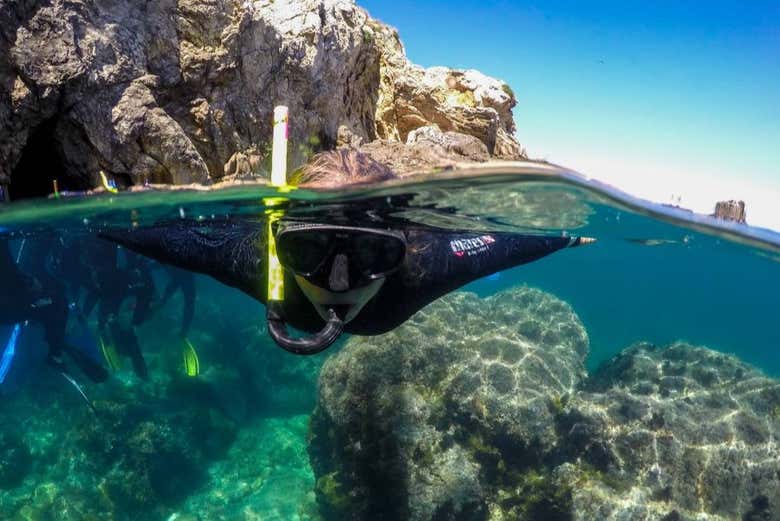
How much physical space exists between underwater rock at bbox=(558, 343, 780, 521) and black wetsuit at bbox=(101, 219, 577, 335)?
5.19 meters

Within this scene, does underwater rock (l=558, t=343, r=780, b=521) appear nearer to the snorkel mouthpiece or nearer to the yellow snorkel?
the snorkel mouthpiece

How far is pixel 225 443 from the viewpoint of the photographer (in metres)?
12.9

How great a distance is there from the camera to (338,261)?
13.5ft

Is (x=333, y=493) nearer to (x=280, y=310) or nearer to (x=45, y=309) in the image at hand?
(x=280, y=310)

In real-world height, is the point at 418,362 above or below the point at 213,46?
below

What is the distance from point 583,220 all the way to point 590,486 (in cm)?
580

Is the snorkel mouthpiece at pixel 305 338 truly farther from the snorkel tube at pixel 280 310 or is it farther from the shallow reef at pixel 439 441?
the shallow reef at pixel 439 441

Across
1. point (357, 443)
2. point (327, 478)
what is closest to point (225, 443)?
point (327, 478)

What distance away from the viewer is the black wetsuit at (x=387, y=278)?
507 centimetres

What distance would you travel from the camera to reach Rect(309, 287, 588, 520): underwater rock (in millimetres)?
8438

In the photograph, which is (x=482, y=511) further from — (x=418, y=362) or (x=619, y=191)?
(x=619, y=191)

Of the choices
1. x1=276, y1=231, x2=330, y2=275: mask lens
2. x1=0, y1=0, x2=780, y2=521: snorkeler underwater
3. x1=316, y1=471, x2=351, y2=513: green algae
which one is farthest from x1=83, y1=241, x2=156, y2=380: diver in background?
x1=276, y1=231, x2=330, y2=275: mask lens

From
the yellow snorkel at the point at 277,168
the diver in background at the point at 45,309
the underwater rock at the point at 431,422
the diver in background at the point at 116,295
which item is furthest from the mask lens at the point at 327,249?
the diver in background at the point at 45,309

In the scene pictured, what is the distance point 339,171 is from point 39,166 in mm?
3711
